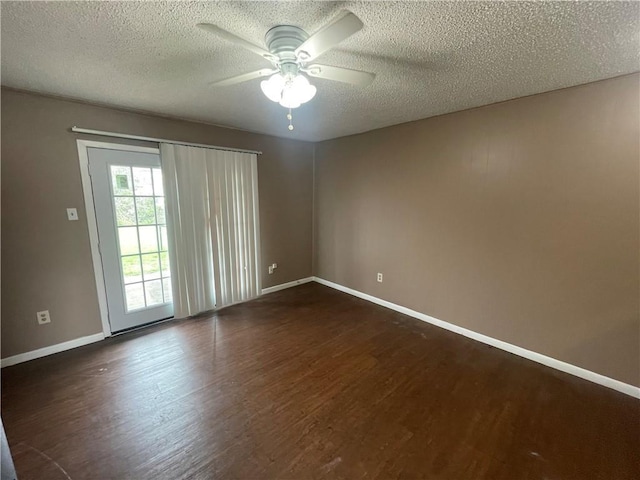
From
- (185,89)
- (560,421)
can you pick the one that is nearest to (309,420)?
(560,421)

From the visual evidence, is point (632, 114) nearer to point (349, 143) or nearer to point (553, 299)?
point (553, 299)

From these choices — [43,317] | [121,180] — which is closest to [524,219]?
[121,180]

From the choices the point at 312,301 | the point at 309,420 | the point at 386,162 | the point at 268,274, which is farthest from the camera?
the point at 268,274

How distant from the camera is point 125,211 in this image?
2.75 meters

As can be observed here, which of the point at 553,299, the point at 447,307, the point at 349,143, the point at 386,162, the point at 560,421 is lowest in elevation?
the point at 560,421

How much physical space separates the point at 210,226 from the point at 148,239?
0.66 metres

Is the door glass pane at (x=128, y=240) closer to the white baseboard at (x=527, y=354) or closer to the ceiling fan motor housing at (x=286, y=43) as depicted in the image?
the ceiling fan motor housing at (x=286, y=43)

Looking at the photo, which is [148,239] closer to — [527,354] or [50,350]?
[50,350]

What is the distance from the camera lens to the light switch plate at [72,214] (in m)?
2.46

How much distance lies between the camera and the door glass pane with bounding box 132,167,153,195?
110 inches

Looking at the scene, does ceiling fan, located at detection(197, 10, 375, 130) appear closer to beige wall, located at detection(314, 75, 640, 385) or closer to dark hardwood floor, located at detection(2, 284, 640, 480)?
beige wall, located at detection(314, 75, 640, 385)

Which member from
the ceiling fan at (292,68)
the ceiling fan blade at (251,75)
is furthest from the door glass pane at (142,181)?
the ceiling fan at (292,68)

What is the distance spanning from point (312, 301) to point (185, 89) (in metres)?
2.79

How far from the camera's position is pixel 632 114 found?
190 cm
